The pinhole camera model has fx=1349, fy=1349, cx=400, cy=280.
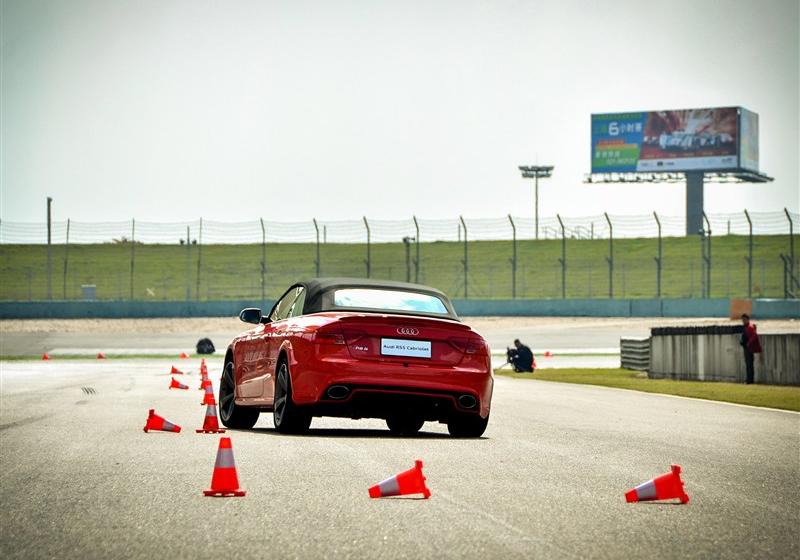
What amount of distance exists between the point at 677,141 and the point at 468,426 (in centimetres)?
8332

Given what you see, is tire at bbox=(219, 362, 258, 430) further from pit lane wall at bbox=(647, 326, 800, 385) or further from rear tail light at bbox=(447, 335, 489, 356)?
pit lane wall at bbox=(647, 326, 800, 385)

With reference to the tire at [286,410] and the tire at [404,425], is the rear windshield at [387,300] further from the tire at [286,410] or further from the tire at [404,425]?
the tire at [404,425]

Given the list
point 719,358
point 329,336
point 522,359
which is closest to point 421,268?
point 522,359

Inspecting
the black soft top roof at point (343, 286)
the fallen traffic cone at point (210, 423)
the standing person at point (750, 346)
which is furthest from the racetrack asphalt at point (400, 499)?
the standing person at point (750, 346)

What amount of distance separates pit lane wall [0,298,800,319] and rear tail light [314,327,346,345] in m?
43.8

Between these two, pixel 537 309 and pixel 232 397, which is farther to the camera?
pixel 537 309

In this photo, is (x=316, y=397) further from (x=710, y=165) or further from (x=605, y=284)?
(x=710, y=165)

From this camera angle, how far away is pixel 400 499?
7.82 m

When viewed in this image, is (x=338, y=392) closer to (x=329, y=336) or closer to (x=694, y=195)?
(x=329, y=336)

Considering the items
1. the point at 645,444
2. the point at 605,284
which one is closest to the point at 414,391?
the point at 645,444

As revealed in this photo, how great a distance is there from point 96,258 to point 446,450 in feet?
237

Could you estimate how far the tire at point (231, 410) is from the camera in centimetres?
1328

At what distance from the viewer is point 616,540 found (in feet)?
21.4

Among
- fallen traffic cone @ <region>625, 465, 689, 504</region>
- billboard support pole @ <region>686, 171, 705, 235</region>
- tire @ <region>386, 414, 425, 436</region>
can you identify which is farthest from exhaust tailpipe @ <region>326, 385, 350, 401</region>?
billboard support pole @ <region>686, 171, 705, 235</region>
